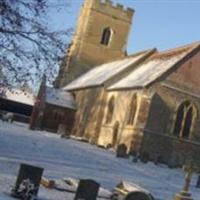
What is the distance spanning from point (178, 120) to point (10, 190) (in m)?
25.1

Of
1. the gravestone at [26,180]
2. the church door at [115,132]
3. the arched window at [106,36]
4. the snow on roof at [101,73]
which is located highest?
the arched window at [106,36]

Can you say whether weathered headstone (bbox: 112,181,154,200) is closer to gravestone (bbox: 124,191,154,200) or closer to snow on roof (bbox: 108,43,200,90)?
gravestone (bbox: 124,191,154,200)

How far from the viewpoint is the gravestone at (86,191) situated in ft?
45.4

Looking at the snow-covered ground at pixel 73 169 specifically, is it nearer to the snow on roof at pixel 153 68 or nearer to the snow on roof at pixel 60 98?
the snow on roof at pixel 153 68

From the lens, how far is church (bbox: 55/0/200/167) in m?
36.5

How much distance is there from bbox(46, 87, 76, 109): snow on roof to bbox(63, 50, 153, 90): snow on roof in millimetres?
1181

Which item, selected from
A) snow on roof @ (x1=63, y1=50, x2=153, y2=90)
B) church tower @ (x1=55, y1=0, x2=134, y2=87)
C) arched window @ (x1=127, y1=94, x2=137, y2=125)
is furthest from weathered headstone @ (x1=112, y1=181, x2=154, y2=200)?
church tower @ (x1=55, y1=0, x2=134, y2=87)

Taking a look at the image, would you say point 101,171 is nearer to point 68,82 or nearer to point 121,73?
point 121,73

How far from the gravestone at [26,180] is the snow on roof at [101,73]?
30333 mm

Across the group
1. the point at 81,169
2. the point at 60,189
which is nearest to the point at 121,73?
the point at 81,169

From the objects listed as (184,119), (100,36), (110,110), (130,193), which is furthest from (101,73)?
(130,193)

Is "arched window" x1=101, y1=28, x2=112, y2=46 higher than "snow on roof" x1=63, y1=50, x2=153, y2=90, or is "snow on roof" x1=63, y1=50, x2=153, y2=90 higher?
"arched window" x1=101, y1=28, x2=112, y2=46

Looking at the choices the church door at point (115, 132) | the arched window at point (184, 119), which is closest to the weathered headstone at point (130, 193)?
the arched window at point (184, 119)

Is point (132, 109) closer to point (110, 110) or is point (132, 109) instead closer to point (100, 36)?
point (110, 110)
